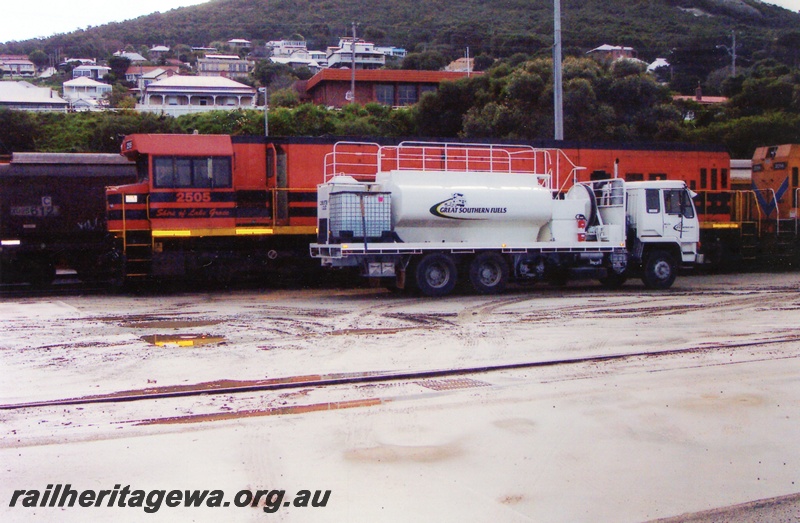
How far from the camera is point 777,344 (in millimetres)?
12719

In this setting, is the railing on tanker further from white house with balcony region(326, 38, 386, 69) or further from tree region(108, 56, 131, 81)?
tree region(108, 56, 131, 81)

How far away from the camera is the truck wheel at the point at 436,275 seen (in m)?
19.4

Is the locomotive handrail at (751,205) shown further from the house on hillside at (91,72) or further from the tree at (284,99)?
the house on hillside at (91,72)

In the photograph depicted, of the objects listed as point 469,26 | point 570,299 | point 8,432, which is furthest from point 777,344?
point 469,26

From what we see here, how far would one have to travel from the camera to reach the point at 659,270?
→ 2192 cm

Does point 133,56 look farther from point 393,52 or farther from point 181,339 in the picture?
point 181,339

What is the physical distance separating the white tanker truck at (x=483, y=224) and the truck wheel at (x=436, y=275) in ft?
0.09

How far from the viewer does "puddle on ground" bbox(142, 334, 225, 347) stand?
503 inches

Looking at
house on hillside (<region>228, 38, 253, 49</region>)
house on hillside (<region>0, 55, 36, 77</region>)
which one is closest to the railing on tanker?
house on hillside (<region>0, 55, 36, 77</region>)

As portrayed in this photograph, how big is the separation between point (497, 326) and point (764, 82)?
43373mm

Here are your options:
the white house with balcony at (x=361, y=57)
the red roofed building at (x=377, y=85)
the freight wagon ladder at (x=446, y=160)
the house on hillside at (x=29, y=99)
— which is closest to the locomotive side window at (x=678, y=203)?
the freight wagon ladder at (x=446, y=160)

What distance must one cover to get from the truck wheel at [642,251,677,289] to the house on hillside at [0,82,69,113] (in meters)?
58.8

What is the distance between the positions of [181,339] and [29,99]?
67.7 metres

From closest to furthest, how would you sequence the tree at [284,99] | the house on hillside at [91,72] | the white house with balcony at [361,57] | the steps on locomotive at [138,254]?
the steps on locomotive at [138,254] → the tree at [284,99] → the house on hillside at [91,72] → the white house with balcony at [361,57]
